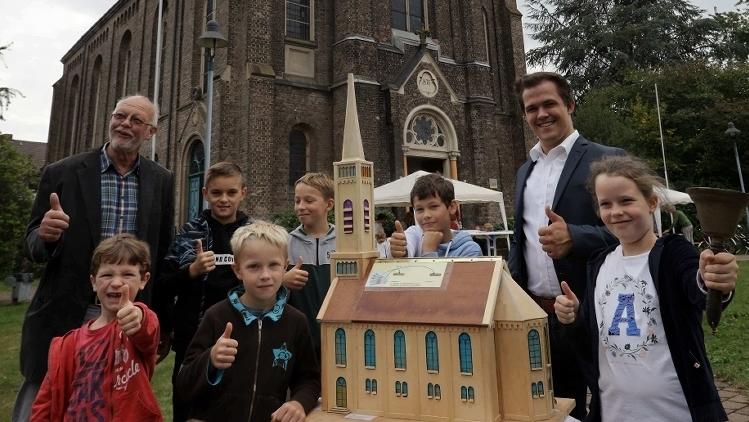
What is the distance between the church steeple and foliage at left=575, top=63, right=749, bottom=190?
24049 millimetres

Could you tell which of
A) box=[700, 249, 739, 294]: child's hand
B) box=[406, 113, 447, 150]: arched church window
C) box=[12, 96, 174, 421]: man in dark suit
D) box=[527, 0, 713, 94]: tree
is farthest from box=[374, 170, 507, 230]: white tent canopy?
box=[527, 0, 713, 94]: tree

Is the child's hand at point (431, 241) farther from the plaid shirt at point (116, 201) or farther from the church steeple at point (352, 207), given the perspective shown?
the plaid shirt at point (116, 201)

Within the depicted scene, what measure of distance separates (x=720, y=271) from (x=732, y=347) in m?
5.99

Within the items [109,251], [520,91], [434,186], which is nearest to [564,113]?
[520,91]

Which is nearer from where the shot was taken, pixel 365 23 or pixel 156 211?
pixel 156 211

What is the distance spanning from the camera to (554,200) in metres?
2.87

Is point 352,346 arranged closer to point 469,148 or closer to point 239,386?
point 239,386

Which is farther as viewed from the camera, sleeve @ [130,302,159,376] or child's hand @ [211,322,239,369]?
sleeve @ [130,302,159,376]

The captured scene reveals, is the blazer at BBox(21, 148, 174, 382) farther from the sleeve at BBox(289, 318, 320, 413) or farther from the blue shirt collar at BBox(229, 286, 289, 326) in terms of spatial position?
the sleeve at BBox(289, 318, 320, 413)

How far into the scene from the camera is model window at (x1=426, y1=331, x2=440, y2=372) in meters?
2.09

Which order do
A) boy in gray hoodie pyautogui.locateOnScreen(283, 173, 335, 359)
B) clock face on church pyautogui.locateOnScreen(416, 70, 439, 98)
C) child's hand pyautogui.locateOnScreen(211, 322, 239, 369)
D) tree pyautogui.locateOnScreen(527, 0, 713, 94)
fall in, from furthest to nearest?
tree pyautogui.locateOnScreen(527, 0, 713, 94)
clock face on church pyautogui.locateOnScreen(416, 70, 439, 98)
boy in gray hoodie pyautogui.locateOnScreen(283, 173, 335, 359)
child's hand pyautogui.locateOnScreen(211, 322, 239, 369)

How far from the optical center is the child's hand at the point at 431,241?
292cm

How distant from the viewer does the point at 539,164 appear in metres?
3.07

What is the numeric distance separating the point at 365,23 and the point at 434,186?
51.4 feet
